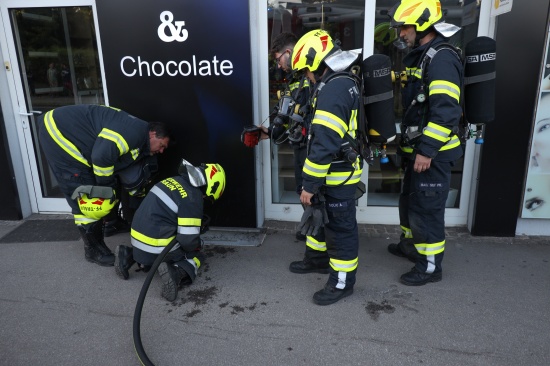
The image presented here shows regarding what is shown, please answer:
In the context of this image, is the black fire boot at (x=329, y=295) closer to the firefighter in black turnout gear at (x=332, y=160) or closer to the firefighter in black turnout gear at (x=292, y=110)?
the firefighter in black turnout gear at (x=332, y=160)

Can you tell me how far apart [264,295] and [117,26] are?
3.05 metres

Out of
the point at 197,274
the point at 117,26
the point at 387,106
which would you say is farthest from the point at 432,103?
the point at 117,26

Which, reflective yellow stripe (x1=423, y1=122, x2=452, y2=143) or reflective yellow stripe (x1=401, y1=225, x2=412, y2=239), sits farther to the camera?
reflective yellow stripe (x1=401, y1=225, x2=412, y2=239)

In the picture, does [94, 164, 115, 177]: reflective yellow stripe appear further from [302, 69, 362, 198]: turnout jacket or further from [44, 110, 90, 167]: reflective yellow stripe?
[302, 69, 362, 198]: turnout jacket

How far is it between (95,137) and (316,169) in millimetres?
2148

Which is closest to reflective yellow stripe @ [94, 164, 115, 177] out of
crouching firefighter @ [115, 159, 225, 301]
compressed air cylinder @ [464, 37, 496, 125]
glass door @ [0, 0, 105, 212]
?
crouching firefighter @ [115, 159, 225, 301]

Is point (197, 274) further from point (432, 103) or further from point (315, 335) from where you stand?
point (432, 103)

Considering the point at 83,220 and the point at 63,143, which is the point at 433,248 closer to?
the point at 83,220

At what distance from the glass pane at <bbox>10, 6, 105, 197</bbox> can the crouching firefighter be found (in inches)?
85.3

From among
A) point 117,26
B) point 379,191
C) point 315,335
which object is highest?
point 117,26

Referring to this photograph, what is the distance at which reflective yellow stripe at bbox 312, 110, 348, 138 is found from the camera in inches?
106

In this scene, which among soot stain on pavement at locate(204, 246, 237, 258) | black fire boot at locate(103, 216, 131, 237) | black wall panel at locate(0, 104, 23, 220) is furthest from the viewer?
black wall panel at locate(0, 104, 23, 220)

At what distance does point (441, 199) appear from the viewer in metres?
3.24

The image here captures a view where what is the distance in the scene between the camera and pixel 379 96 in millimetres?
2928
